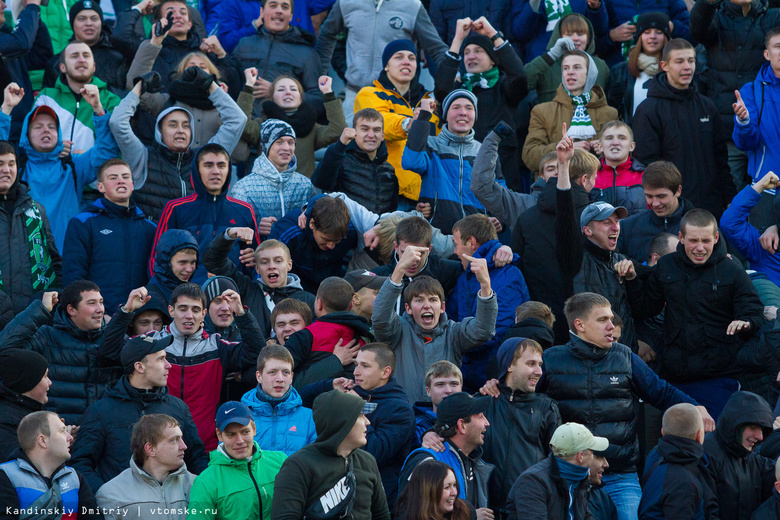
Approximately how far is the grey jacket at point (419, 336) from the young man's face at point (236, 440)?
156 cm

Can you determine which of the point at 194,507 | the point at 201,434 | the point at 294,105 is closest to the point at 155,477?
the point at 194,507

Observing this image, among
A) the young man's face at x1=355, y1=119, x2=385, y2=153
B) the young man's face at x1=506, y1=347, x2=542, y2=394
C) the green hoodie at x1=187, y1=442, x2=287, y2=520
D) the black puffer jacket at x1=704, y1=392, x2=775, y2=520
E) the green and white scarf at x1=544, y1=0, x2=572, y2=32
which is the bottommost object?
the black puffer jacket at x1=704, y1=392, x2=775, y2=520

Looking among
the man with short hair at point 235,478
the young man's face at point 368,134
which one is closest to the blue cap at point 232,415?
the man with short hair at point 235,478

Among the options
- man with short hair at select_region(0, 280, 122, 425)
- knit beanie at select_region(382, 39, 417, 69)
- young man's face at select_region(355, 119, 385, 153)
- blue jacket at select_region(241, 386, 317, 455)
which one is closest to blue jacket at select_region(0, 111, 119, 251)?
young man's face at select_region(355, 119, 385, 153)

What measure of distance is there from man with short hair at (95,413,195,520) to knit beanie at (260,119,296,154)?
4058mm

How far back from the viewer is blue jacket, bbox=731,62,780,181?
1062 centimetres

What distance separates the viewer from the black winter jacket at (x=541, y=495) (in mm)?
6105

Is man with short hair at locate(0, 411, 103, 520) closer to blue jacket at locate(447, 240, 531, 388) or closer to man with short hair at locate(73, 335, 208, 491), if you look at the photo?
man with short hair at locate(73, 335, 208, 491)

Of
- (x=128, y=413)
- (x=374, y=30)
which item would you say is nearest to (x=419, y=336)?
(x=128, y=413)

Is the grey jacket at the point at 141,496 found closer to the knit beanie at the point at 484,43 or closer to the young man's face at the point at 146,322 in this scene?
the young man's face at the point at 146,322

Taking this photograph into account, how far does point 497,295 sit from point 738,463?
223cm

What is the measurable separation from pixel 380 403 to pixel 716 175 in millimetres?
5612

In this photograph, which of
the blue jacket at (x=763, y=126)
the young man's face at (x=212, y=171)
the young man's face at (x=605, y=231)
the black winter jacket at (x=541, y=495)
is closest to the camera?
the black winter jacket at (x=541, y=495)

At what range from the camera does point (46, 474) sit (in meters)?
6.09
